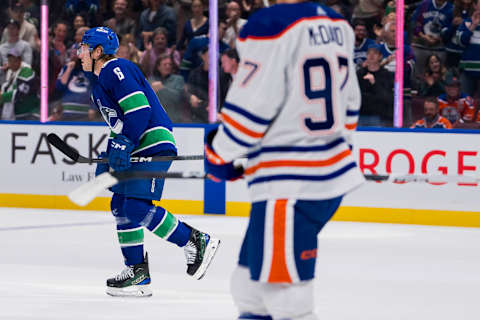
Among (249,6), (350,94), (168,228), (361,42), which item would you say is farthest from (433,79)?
(350,94)

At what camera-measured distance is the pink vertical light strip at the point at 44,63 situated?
23.9 feet

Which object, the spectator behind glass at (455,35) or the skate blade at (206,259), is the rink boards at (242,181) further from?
the skate blade at (206,259)

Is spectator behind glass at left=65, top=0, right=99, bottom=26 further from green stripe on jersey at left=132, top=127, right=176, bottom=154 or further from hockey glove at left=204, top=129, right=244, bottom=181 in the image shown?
hockey glove at left=204, top=129, right=244, bottom=181

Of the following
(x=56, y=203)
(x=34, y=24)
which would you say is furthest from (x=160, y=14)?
(x=56, y=203)

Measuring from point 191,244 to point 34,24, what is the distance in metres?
4.26

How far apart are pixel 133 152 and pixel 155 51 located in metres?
3.89

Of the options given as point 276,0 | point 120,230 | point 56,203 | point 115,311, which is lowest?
point 56,203

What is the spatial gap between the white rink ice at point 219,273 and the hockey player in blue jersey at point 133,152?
0.14 m

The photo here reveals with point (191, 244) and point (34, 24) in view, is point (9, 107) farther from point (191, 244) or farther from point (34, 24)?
point (191, 244)

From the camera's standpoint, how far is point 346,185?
2.06m

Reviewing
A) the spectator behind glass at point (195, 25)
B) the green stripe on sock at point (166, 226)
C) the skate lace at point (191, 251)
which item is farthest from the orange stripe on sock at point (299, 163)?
the spectator behind glass at point (195, 25)

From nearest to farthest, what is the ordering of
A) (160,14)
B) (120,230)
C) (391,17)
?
(120,230) → (391,17) → (160,14)

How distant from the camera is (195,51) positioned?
7.15 metres

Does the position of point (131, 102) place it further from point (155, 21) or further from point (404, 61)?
point (155, 21)
